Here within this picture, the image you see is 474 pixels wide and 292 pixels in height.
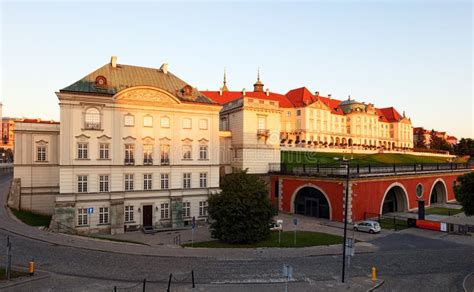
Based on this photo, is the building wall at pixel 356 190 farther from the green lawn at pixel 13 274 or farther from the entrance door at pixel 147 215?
the green lawn at pixel 13 274

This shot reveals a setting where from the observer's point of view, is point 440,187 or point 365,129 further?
point 365,129

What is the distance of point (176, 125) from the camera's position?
38.5m

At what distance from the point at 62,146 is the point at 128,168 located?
21.5 feet

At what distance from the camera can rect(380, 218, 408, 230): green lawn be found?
3644 cm

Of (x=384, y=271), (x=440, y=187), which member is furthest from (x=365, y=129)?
(x=384, y=271)

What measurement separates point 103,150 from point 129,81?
27.4ft

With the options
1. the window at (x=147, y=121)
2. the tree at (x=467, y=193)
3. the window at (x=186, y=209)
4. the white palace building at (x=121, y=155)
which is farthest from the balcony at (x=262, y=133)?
the tree at (x=467, y=193)

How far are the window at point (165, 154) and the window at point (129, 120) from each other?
13.1 ft

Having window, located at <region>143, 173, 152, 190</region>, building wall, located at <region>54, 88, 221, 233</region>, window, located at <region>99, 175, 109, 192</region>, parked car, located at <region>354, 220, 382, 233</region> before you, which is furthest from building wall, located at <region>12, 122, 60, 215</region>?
parked car, located at <region>354, 220, 382, 233</region>

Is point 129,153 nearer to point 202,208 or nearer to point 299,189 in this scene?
point 202,208

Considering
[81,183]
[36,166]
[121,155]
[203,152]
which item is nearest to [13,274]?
[81,183]

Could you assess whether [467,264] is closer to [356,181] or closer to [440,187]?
[356,181]

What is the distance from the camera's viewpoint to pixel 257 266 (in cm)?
2305

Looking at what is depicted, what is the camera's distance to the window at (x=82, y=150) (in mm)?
34094
